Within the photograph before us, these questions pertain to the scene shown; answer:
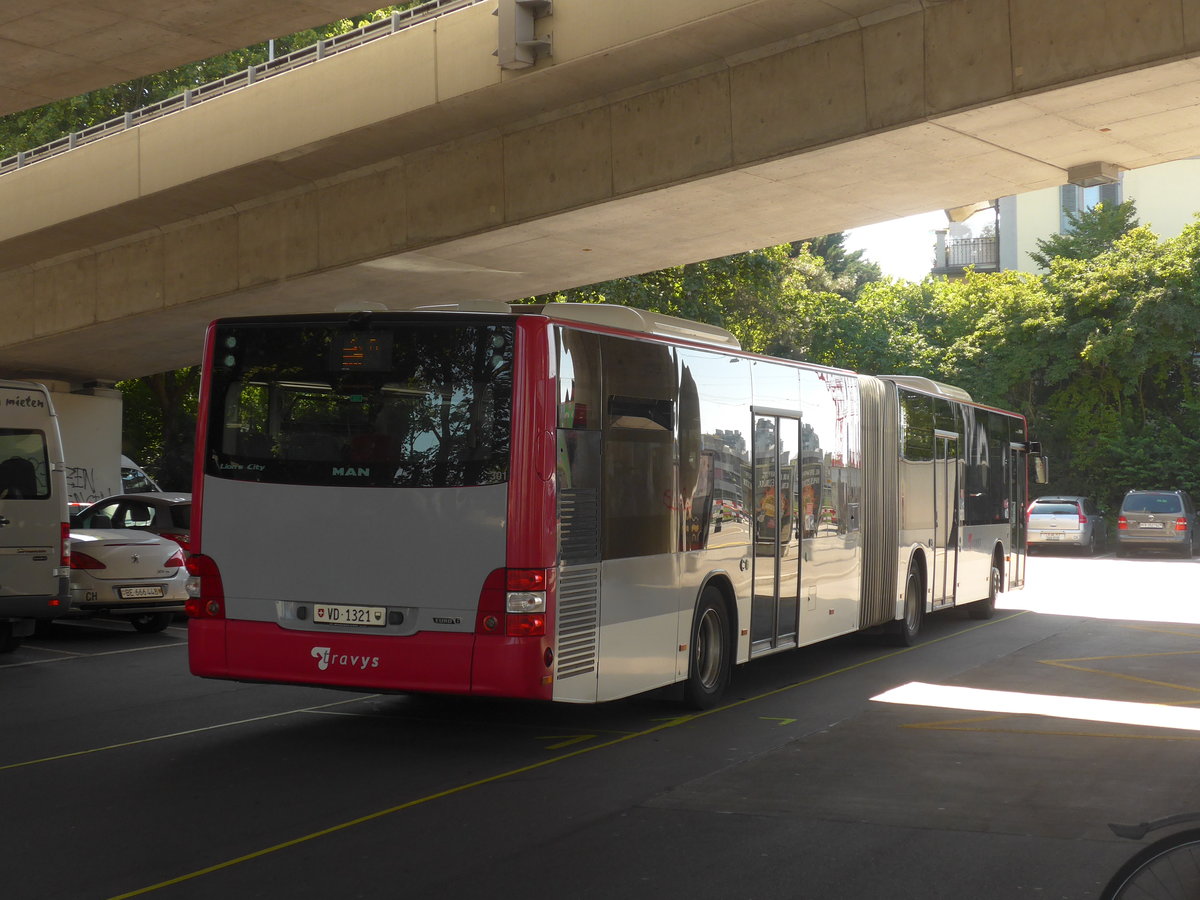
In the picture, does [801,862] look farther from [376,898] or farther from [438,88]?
[438,88]

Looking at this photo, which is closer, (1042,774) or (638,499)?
(1042,774)

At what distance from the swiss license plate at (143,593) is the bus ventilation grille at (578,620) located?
817 centimetres

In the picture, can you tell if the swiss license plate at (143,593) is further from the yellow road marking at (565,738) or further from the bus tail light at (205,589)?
the yellow road marking at (565,738)

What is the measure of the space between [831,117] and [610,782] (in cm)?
857

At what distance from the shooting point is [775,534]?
12297 millimetres

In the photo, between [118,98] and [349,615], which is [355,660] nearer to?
[349,615]

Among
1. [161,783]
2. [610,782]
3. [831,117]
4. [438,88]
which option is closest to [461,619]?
[610,782]

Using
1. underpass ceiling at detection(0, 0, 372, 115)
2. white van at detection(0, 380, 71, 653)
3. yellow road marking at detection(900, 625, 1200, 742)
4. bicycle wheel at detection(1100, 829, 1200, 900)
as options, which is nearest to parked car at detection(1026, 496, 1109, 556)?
yellow road marking at detection(900, 625, 1200, 742)

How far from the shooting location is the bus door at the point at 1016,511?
21.2 metres

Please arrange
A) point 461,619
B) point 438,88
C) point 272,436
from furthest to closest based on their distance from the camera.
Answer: point 438,88
point 272,436
point 461,619

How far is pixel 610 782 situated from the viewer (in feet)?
26.8

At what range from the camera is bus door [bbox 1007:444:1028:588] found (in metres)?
21.2

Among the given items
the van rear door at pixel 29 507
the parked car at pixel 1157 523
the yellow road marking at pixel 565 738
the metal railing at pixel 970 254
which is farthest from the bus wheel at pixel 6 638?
the metal railing at pixel 970 254

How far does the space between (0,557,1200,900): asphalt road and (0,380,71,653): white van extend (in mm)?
711
